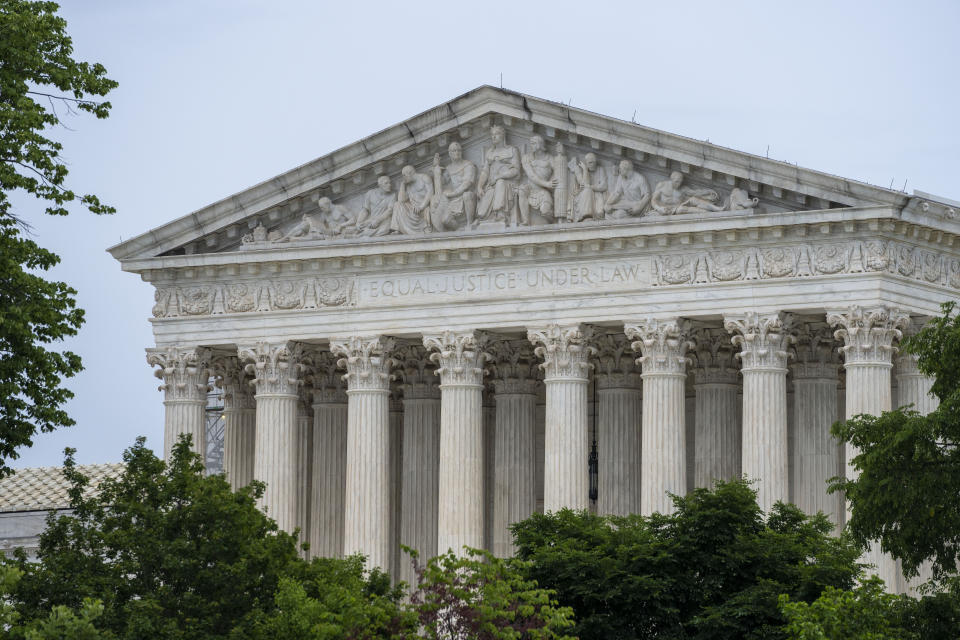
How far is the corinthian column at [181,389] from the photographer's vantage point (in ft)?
262

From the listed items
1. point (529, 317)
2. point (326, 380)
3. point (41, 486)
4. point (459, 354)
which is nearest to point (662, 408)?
point (529, 317)

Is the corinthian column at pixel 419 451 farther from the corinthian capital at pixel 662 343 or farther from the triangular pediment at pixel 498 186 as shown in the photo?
the corinthian capital at pixel 662 343

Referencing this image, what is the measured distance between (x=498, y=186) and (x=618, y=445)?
1080 cm

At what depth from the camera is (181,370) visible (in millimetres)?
80125

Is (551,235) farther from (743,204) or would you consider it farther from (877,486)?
(877,486)

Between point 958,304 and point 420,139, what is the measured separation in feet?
60.1

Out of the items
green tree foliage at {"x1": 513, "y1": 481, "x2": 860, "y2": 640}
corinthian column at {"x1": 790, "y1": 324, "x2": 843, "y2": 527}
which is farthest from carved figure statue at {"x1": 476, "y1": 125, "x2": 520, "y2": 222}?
green tree foliage at {"x1": 513, "y1": 481, "x2": 860, "y2": 640}

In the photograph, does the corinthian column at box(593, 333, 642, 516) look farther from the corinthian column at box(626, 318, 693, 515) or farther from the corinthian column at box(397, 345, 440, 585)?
the corinthian column at box(397, 345, 440, 585)

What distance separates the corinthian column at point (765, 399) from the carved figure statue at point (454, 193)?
9720mm

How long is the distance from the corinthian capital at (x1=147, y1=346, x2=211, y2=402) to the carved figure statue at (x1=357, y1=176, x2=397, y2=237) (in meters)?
7.47

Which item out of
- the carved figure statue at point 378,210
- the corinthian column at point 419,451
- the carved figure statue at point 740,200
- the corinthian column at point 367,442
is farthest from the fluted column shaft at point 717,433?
the carved figure statue at point 378,210

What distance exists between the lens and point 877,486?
50000 mm

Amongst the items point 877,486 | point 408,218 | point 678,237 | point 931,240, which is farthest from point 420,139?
point 877,486

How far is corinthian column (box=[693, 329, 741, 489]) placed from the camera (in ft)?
259
